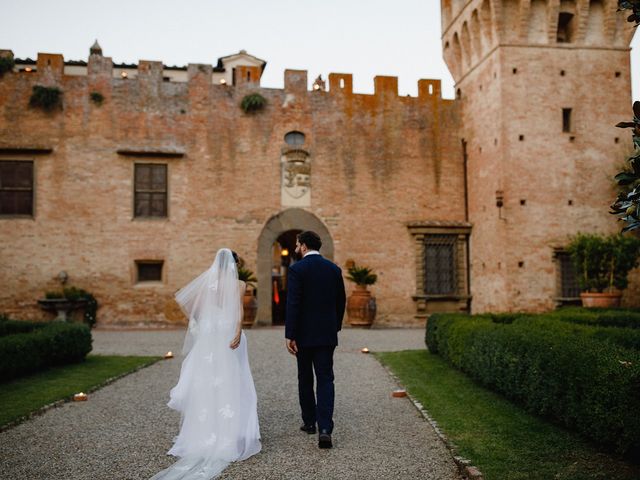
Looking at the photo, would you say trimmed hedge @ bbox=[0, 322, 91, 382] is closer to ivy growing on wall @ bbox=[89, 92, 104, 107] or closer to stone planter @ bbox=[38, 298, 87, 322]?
stone planter @ bbox=[38, 298, 87, 322]

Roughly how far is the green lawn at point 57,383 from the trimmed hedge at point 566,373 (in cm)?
544

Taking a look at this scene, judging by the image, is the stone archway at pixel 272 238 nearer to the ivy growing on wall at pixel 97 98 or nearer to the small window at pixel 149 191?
the small window at pixel 149 191

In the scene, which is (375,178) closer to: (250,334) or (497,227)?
(497,227)

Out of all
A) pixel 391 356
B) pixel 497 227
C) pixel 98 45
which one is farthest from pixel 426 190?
pixel 98 45

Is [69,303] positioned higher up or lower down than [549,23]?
lower down

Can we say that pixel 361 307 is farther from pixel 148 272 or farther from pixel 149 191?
pixel 149 191

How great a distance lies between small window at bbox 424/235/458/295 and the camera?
2027cm

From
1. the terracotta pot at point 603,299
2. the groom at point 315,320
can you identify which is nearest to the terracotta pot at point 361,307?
the terracotta pot at point 603,299

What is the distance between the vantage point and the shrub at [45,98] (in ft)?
61.4

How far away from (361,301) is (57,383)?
36.1 feet

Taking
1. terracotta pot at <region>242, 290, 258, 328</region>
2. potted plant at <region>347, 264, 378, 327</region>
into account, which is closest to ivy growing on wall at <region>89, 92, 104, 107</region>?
terracotta pot at <region>242, 290, 258, 328</region>

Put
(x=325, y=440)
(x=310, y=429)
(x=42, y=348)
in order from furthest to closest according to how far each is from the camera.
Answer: (x=42, y=348), (x=310, y=429), (x=325, y=440)

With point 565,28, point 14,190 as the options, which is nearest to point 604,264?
point 565,28

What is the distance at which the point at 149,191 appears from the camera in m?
19.3
